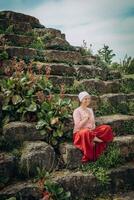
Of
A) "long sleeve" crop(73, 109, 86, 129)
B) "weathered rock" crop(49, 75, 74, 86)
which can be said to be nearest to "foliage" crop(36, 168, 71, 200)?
"long sleeve" crop(73, 109, 86, 129)

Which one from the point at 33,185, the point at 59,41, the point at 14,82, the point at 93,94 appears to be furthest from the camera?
the point at 59,41

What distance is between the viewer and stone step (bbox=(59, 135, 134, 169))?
23.7ft

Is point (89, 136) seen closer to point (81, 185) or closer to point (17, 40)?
point (81, 185)

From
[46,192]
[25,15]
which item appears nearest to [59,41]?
[25,15]

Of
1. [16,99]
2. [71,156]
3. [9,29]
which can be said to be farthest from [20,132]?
[9,29]

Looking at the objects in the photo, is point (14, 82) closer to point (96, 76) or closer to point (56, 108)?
point (56, 108)

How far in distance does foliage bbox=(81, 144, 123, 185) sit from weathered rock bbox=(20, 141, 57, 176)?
28.7 inches

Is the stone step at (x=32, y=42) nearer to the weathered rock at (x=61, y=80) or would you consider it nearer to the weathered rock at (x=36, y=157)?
the weathered rock at (x=61, y=80)

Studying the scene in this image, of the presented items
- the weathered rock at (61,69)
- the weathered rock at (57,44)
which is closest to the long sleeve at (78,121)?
the weathered rock at (61,69)

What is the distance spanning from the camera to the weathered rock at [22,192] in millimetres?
6188

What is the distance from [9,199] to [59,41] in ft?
24.8

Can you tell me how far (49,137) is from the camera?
25.2 ft

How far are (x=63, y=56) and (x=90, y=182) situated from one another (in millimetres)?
5375

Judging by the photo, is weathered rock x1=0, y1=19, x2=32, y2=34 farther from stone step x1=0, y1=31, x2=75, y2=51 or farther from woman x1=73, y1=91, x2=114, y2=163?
woman x1=73, y1=91, x2=114, y2=163
